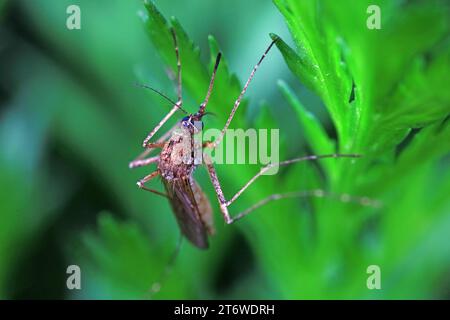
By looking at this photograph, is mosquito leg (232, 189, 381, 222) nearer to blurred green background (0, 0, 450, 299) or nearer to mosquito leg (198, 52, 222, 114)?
blurred green background (0, 0, 450, 299)

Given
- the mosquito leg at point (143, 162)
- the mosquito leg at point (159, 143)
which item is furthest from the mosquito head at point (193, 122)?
the mosquito leg at point (143, 162)

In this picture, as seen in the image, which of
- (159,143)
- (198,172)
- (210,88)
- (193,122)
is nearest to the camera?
(210,88)

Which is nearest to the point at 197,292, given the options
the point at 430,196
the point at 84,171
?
the point at 84,171

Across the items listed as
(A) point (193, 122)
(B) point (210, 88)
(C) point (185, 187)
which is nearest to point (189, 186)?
(C) point (185, 187)

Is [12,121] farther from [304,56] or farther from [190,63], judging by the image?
[304,56]

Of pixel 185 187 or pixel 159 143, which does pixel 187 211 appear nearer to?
pixel 185 187

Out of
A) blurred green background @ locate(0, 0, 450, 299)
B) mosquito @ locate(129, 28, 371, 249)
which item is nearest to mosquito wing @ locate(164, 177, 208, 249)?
mosquito @ locate(129, 28, 371, 249)
